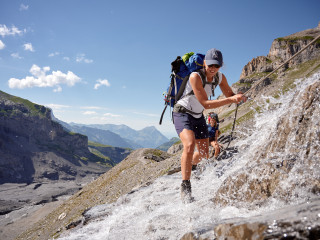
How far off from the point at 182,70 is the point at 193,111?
113cm

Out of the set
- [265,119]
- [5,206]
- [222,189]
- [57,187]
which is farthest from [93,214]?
[57,187]

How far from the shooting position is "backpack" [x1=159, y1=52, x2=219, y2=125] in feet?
17.9

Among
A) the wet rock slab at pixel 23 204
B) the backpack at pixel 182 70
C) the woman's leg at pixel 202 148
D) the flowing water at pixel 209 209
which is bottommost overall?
the wet rock slab at pixel 23 204

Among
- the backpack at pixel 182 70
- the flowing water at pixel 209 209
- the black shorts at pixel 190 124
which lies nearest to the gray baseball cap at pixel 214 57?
the backpack at pixel 182 70

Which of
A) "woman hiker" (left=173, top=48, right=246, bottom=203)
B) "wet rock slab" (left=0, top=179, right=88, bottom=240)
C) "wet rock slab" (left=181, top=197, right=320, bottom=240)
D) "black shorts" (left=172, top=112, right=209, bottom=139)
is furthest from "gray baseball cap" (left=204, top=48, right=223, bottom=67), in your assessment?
"wet rock slab" (left=0, top=179, right=88, bottom=240)

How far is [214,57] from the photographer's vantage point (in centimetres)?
509

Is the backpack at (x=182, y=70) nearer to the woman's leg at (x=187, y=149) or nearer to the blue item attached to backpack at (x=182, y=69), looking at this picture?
the blue item attached to backpack at (x=182, y=69)

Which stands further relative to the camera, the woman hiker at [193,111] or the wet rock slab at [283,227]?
the woman hiker at [193,111]

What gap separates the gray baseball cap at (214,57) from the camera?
5059 millimetres

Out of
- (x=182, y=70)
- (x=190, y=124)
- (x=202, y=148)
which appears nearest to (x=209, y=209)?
(x=202, y=148)

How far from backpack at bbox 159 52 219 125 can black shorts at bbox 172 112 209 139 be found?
1.51ft

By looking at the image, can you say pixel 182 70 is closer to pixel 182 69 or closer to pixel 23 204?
pixel 182 69

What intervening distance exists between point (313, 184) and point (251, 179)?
49.7 inches

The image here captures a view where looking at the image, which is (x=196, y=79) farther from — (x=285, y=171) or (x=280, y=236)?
(x=280, y=236)
